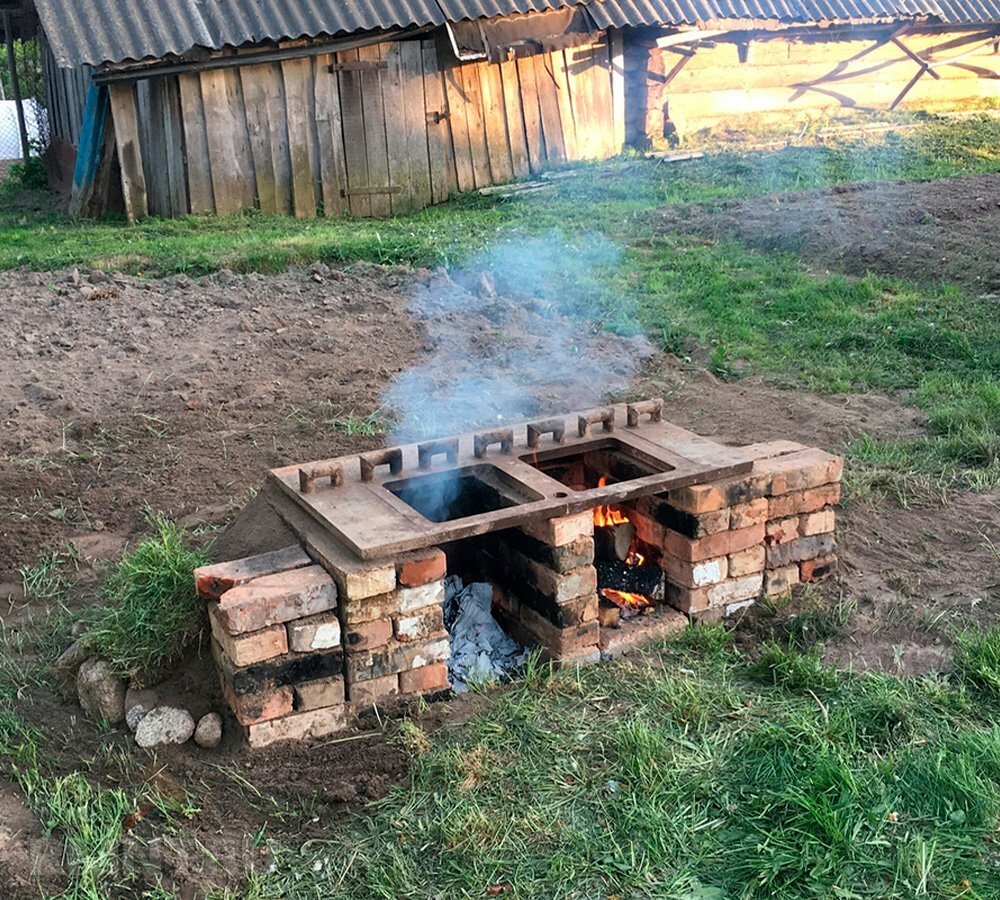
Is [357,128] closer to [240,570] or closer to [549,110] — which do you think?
[549,110]

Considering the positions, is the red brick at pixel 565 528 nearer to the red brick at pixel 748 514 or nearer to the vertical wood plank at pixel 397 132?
the red brick at pixel 748 514

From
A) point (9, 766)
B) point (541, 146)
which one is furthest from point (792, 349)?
point (541, 146)

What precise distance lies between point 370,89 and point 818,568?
9.13 m

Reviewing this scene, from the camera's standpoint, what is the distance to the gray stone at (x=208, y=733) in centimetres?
376

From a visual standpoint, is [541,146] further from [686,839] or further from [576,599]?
[686,839]

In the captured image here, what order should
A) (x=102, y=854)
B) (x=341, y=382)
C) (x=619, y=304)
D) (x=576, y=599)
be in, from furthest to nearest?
(x=619, y=304) → (x=341, y=382) → (x=576, y=599) → (x=102, y=854)

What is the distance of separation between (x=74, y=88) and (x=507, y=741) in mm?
12081

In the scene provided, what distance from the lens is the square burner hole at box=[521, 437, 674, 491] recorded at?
4551 millimetres

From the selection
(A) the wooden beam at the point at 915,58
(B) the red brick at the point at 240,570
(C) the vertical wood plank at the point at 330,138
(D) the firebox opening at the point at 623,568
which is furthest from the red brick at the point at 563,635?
(A) the wooden beam at the point at 915,58

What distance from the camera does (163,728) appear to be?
12.4 feet

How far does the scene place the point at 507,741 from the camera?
12.1 ft

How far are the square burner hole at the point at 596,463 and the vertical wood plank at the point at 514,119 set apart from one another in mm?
9173

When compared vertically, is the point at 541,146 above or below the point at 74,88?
below

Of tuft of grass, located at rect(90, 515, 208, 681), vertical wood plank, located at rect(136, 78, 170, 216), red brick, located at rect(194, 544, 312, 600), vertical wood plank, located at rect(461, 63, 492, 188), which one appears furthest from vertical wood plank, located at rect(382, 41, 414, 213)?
red brick, located at rect(194, 544, 312, 600)
